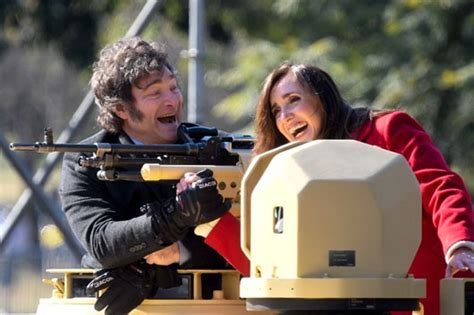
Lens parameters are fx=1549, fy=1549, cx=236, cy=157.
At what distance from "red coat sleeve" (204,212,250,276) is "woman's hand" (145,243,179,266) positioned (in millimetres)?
402

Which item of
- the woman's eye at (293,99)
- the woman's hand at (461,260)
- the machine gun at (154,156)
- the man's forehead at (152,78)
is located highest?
the man's forehead at (152,78)

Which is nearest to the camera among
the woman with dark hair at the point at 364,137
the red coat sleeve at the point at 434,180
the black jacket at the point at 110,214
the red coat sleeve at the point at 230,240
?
the red coat sleeve at the point at 434,180

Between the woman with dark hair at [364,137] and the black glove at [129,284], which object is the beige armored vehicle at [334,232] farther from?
the black glove at [129,284]

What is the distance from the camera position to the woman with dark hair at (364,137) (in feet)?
17.2

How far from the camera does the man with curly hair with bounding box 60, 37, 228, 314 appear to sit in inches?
218

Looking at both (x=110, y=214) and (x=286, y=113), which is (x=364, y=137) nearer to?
(x=286, y=113)

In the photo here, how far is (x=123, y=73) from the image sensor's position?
646 centimetres

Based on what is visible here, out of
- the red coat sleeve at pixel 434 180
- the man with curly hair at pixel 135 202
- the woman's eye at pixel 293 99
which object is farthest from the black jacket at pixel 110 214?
the red coat sleeve at pixel 434 180

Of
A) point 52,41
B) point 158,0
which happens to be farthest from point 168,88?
point 52,41

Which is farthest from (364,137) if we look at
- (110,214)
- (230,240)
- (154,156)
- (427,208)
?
(110,214)

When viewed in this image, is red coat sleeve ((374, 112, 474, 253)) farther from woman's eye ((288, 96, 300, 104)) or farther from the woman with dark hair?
woman's eye ((288, 96, 300, 104))

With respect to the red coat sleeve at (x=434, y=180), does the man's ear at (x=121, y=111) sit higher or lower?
higher

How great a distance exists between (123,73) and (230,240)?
121 cm

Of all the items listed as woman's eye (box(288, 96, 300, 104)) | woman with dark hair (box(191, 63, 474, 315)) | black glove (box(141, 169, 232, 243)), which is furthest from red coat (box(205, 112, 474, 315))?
woman's eye (box(288, 96, 300, 104))
